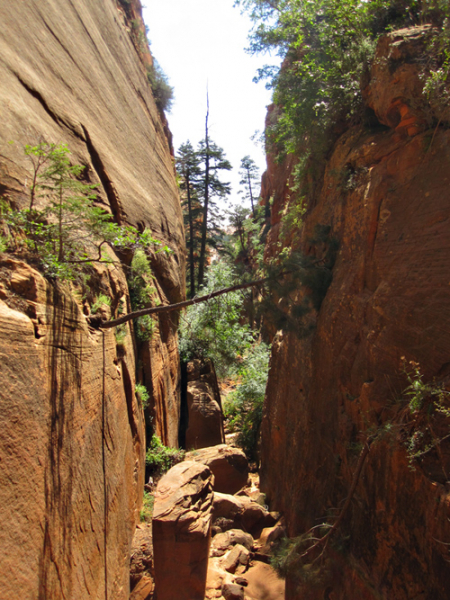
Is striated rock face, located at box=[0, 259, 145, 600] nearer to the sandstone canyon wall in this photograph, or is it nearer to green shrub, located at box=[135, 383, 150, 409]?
the sandstone canyon wall

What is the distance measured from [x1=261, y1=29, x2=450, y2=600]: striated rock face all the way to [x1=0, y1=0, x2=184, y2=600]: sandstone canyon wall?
3.38 metres

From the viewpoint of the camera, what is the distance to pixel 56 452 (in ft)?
13.8

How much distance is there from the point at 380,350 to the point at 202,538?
12.0 feet

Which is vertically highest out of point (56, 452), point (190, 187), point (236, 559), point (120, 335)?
point (190, 187)

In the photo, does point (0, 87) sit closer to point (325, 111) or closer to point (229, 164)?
point (325, 111)

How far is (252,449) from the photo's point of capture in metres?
14.7

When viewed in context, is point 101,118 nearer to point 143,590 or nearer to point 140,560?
point 140,560

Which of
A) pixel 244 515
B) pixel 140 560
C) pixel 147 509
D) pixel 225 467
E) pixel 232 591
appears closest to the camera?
pixel 232 591

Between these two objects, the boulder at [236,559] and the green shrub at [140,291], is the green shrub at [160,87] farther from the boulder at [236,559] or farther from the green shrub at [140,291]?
the boulder at [236,559]

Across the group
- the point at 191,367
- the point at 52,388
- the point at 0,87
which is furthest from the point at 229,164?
the point at 52,388

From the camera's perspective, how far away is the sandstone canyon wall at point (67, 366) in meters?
3.59

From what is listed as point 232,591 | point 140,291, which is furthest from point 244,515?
point 140,291

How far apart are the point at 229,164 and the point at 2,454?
25127mm

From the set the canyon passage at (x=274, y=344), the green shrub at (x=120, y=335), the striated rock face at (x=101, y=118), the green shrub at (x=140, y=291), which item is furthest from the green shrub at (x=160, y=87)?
the green shrub at (x=120, y=335)
